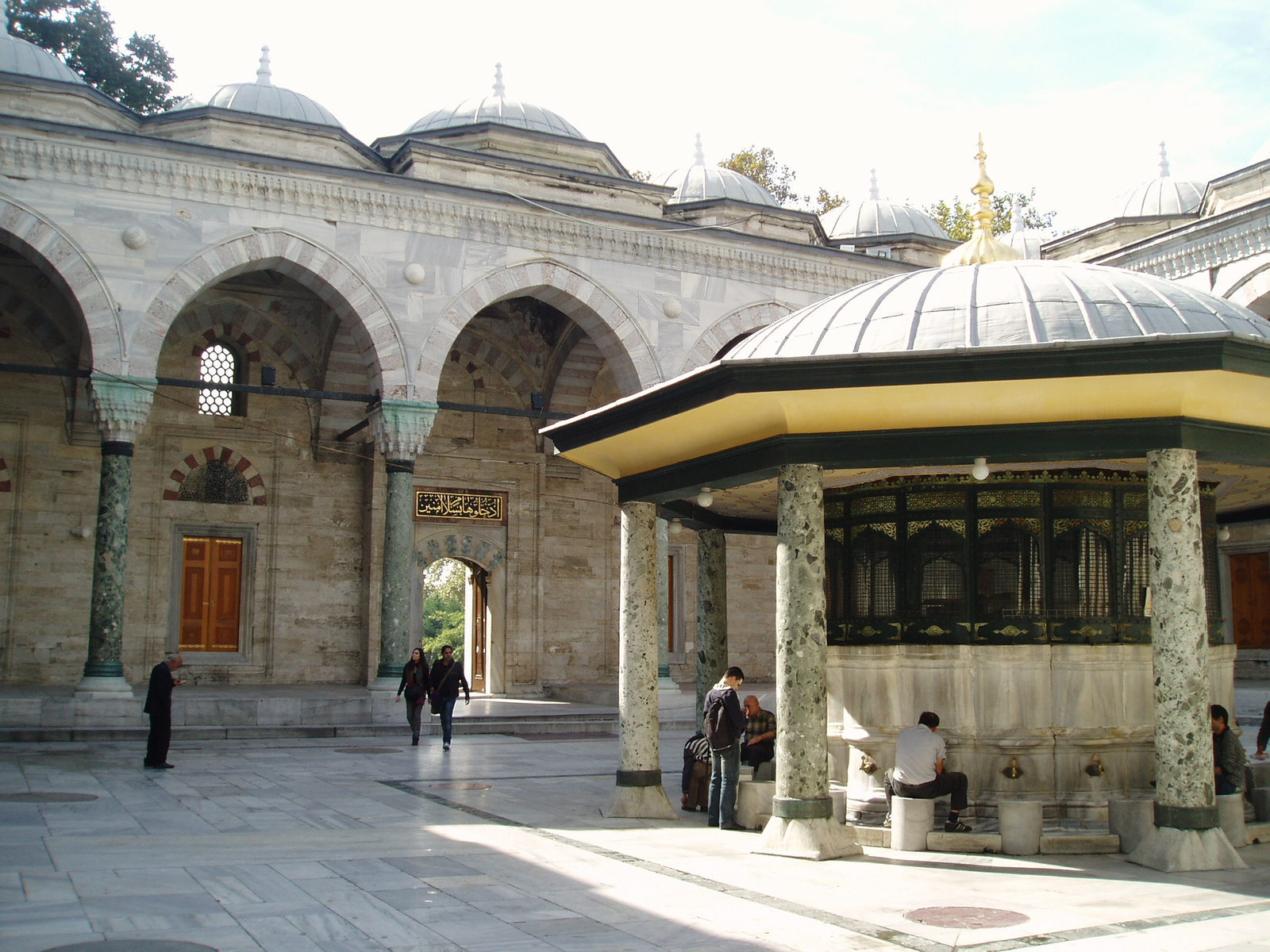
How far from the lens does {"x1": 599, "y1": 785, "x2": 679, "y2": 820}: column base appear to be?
7.81 metres

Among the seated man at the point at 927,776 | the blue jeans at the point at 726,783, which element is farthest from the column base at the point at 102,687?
the seated man at the point at 927,776

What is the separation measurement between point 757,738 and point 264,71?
15.0 metres

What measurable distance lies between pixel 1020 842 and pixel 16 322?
14775mm

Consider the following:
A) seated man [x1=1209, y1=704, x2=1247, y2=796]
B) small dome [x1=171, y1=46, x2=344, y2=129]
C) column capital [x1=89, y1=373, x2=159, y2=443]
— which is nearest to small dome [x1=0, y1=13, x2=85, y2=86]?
small dome [x1=171, y1=46, x2=344, y2=129]

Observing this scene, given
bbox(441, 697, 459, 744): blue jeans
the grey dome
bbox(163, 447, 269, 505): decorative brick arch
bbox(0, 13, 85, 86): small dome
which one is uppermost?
bbox(0, 13, 85, 86): small dome

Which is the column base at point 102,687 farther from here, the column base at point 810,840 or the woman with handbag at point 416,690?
the column base at point 810,840

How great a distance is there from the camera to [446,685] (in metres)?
12.6

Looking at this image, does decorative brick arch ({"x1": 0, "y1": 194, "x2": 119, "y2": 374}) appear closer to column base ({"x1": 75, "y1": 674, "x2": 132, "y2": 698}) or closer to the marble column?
column base ({"x1": 75, "y1": 674, "x2": 132, "y2": 698})

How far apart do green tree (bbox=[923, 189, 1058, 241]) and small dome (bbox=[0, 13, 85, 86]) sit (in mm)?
18418

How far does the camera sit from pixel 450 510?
1883 centimetres

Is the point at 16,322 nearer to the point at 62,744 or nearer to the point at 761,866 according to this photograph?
the point at 62,744

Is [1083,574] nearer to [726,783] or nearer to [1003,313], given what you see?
[1003,313]

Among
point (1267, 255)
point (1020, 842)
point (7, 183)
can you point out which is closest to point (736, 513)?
point (1020, 842)

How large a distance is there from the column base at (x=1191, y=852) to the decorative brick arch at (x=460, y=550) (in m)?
13.8
